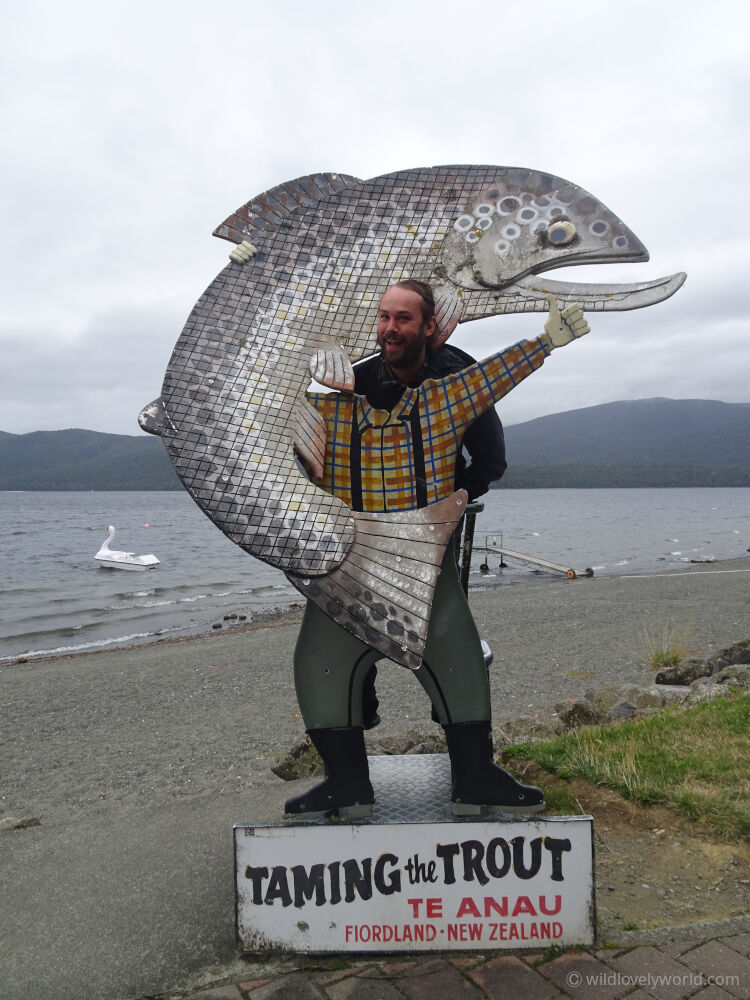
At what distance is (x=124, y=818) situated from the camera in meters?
4.51

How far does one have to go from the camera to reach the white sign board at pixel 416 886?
9.64ft

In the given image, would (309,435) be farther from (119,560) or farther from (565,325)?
(119,560)

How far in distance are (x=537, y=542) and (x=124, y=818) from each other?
4204 cm

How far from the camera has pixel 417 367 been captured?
3336 millimetres

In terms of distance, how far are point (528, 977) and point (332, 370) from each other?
8.24 feet

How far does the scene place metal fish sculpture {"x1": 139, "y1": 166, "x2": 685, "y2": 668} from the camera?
9.95 ft

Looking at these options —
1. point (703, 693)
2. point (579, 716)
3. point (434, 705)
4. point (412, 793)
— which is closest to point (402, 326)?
→ point (434, 705)

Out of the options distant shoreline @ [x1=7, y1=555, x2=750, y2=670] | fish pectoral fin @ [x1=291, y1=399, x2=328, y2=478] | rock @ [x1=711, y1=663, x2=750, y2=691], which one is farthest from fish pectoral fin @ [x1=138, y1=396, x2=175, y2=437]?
distant shoreline @ [x1=7, y1=555, x2=750, y2=670]

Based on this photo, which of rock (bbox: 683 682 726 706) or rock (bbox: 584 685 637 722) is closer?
rock (bbox: 683 682 726 706)

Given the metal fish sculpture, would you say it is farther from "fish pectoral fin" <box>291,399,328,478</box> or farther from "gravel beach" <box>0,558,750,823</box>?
"gravel beach" <box>0,558,750,823</box>

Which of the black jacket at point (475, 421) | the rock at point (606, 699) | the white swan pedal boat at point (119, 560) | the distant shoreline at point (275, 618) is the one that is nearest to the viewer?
the black jacket at point (475, 421)

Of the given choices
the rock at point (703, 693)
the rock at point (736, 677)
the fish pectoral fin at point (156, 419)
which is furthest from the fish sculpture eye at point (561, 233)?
the rock at point (736, 677)

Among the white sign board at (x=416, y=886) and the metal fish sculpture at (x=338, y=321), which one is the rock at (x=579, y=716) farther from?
the metal fish sculpture at (x=338, y=321)

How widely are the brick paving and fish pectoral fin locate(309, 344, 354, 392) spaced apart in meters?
2.33
